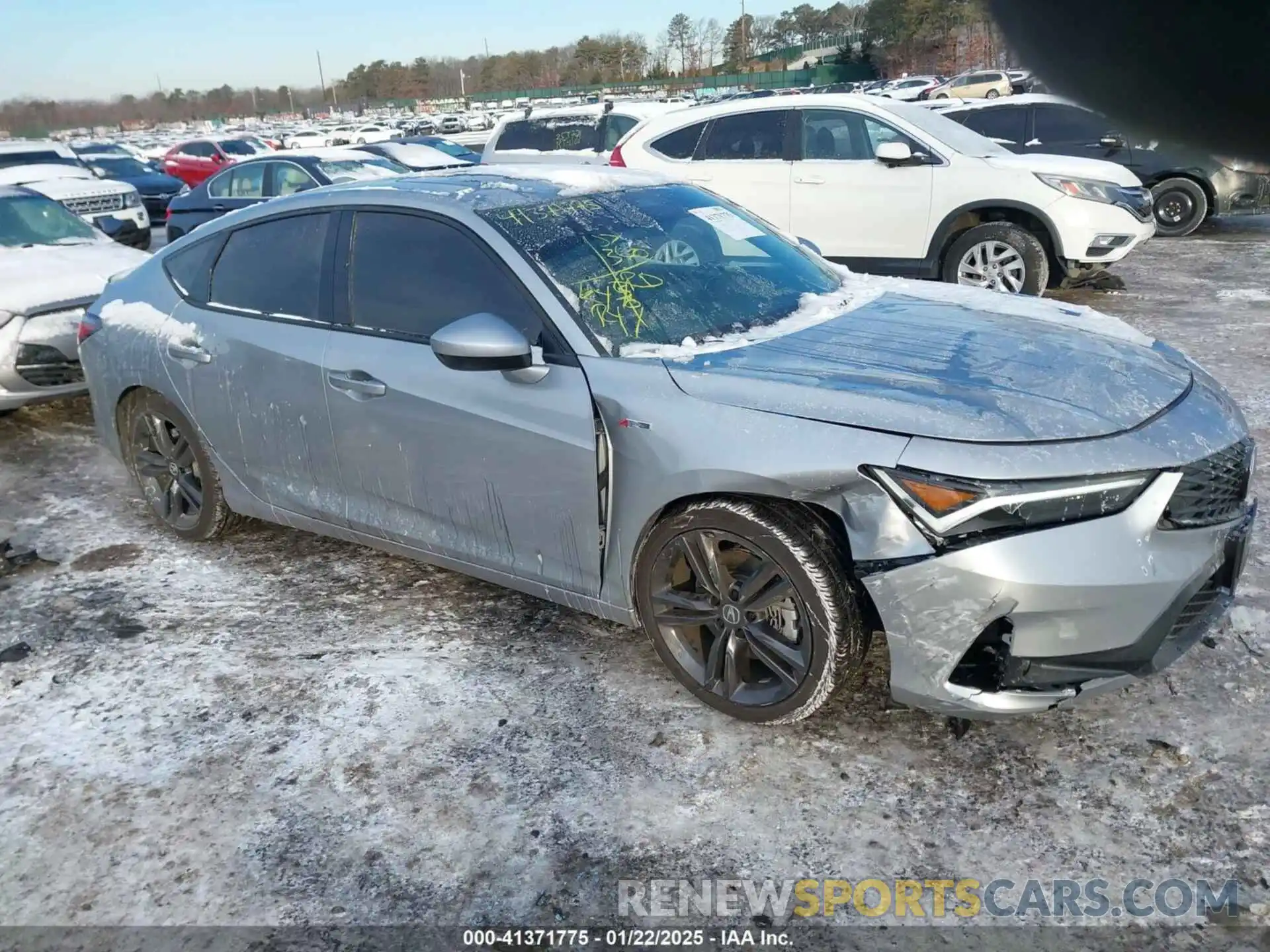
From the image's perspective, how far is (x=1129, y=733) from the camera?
9.02 ft

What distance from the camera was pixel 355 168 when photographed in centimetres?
1111

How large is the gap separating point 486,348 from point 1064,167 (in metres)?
6.44

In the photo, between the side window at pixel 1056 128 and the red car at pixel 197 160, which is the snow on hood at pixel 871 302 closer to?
the side window at pixel 1056 128

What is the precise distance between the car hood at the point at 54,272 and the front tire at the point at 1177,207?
422 inches

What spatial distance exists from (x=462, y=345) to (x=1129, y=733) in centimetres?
221

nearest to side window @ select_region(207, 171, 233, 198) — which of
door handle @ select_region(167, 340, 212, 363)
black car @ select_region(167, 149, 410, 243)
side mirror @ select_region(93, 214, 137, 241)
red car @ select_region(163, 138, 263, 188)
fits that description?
black car @ select_region(167, 149, 410, 243)

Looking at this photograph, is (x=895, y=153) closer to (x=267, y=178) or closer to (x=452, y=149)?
(x=267, y=178)

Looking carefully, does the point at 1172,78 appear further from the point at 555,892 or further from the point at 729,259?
the point at 729,259

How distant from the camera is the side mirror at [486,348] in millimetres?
2893

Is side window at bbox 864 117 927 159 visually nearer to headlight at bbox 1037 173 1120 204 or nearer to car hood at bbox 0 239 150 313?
headlight at bbox 1037 173 1120 204

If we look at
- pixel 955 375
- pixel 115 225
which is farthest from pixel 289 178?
pixel 955 375

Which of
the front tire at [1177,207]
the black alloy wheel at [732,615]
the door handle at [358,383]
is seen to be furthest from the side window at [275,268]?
the front tire at [1177,207]

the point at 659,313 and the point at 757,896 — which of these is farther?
the point at 659,313

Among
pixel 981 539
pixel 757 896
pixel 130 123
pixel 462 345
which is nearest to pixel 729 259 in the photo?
pixel 462 345
